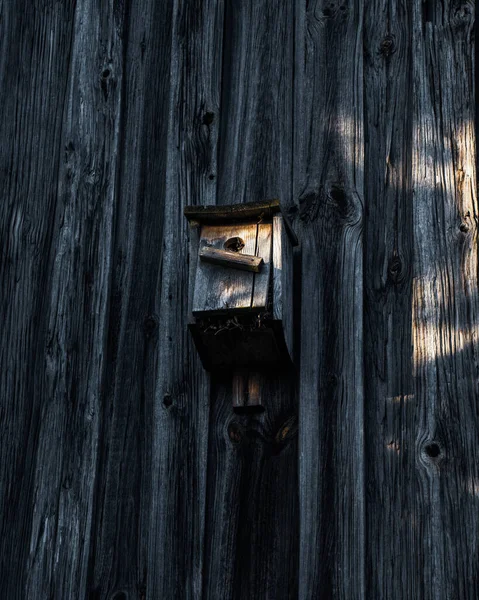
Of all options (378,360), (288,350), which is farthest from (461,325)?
(288,350)

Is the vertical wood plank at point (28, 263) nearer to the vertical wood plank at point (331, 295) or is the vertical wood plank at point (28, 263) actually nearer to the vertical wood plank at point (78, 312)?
the vertical wood plank at point (78, 312)

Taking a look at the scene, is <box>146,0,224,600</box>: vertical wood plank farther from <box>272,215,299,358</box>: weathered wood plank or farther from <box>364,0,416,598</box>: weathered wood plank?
<box>364,0,416,598</box>: weathered wood plank

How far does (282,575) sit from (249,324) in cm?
83

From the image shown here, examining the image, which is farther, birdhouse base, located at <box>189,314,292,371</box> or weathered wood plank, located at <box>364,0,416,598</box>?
birdhouse base, located at <box>189,314,292,371</box>

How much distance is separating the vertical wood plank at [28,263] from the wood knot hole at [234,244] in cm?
65

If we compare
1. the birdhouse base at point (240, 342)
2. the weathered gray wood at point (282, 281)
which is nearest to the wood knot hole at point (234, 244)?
the weathered gray wood at point (282, 281)

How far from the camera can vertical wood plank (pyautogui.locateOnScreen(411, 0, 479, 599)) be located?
4.13 metres

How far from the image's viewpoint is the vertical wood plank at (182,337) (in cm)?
434

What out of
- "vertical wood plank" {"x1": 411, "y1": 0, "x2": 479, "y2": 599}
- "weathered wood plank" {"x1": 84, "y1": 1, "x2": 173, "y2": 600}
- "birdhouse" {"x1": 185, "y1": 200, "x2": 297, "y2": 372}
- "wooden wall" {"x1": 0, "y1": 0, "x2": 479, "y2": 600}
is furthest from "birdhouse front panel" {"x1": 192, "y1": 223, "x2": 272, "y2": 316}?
"vertical wood plank" {"x1": 411, "y1": 0, "x2": 479, "y2": 599}

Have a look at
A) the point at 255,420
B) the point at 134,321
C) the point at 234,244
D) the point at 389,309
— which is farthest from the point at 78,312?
the point at 389,309

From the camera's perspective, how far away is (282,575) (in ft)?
13.9

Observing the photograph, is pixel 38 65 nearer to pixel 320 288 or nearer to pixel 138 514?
pixel 320 288

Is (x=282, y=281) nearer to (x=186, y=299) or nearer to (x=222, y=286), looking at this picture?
(x=222, y=286)

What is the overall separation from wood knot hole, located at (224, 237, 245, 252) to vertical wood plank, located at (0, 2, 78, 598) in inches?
25.4
